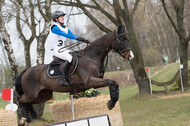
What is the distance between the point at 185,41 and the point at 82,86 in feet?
47.9

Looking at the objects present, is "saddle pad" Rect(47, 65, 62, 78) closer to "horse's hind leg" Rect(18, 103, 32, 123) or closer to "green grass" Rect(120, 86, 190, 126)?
"horse's hind leg" Rect(18, 103, 32, 123)

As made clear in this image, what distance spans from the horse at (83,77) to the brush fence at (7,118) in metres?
0.36

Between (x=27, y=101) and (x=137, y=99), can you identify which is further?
(x=137, y=99)

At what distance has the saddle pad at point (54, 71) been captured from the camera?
6.15m

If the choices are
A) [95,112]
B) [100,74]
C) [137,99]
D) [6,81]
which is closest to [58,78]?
[100,74]

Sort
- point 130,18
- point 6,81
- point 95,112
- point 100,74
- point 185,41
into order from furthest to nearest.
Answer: point 6,81, point 185,41, point 130,18, point 95,112, point 100,74

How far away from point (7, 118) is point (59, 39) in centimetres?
233

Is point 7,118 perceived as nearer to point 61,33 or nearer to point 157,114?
point 61,33

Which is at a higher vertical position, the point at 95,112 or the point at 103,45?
the point at 103,45

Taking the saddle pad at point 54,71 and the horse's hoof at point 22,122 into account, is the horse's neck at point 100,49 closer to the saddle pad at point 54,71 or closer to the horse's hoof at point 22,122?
the saddle pad at point 54,71

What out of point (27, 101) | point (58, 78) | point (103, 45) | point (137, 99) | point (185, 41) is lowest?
point (137, 99)

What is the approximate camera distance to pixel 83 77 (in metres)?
5.84

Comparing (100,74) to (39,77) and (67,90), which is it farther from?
(39,77)

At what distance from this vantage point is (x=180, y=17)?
1905 centimetres
